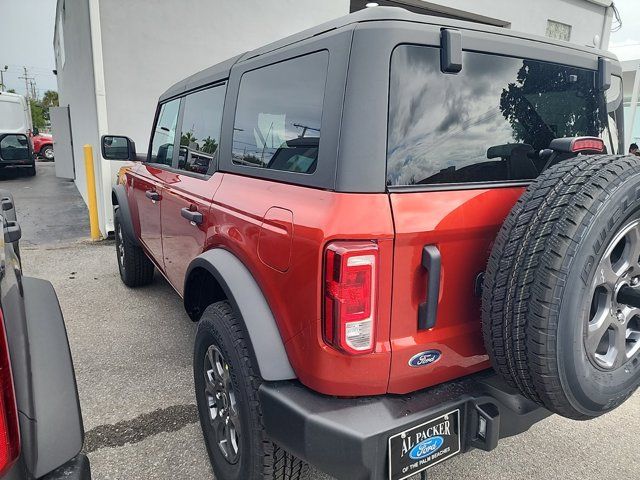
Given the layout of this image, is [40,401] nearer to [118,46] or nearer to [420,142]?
[420,142]

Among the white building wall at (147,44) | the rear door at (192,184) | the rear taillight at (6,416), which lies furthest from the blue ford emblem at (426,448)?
the white building wall at (147,44)

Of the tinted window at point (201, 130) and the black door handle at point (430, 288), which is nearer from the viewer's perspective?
the black door handle at point (430, 288)

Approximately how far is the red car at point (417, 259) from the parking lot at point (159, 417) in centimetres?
70

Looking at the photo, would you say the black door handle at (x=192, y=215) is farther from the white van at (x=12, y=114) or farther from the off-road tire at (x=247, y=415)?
the white van at (x=12, y=114)

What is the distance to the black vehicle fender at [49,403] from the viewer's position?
1148 millimetres

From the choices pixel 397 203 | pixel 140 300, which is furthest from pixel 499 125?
pixel 140 300

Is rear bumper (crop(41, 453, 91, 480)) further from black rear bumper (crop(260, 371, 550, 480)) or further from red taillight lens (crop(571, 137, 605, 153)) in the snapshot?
red taillight lens (crop(571, 137, 605, 153))

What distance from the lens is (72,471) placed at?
3.95ft

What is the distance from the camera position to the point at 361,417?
148cm

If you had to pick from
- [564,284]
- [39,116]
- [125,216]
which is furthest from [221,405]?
[39,116]

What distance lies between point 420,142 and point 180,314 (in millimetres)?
3164

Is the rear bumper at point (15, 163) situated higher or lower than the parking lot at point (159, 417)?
higher

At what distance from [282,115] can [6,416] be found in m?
1.39

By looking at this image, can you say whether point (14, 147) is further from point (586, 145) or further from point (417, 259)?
point (586, 145)
